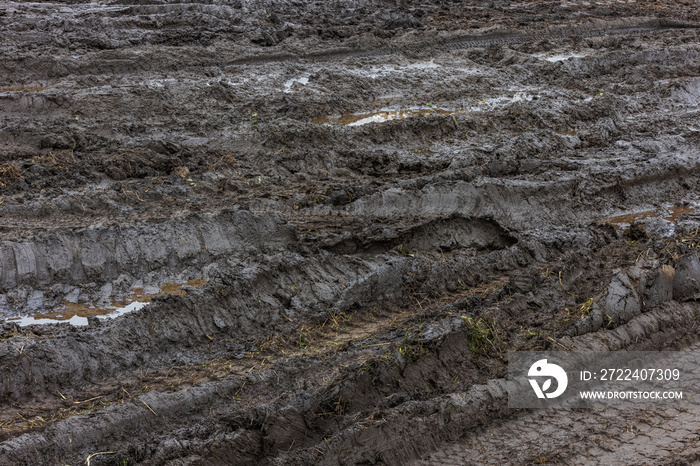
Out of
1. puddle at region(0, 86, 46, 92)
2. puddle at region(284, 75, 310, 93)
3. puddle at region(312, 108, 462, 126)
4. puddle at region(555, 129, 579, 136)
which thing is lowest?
puddle at region(555, 129, 579, 136)

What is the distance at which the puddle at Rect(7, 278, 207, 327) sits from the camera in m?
5.92

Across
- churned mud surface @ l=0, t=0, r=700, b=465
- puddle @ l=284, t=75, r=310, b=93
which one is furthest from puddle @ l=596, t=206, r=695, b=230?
puddle @ l=284, t=75, r=310, b=93

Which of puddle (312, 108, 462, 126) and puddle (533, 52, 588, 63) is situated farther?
puddle (533, 52, 588, 63)

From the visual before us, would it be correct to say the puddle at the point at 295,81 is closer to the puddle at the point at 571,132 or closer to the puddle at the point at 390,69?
the puddle at the point at 390,69

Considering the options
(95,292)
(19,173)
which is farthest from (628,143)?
(19,173)

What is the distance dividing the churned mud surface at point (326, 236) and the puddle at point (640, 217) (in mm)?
51

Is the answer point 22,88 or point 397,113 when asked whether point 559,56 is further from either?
point 22,88

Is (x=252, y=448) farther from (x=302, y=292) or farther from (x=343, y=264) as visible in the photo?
(x=343, y=264)

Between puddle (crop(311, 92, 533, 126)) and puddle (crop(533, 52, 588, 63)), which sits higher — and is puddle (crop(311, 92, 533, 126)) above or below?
below

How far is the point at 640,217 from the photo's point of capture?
785 cm

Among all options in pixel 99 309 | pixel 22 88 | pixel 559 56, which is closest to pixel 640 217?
pixel 559 56

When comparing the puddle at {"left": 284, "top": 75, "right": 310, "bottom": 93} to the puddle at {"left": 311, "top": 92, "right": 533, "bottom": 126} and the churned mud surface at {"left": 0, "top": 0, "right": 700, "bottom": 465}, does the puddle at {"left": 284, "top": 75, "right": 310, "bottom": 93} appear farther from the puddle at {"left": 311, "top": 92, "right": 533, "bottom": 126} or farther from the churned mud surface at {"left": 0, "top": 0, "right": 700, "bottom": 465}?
the puddle at {"left": 311, "top": 92, "right": 533, "bottom": 126}

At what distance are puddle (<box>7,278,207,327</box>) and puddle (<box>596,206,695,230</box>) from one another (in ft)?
19.8

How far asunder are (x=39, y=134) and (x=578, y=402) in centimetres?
874
